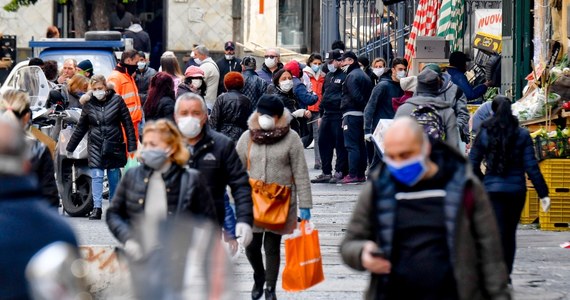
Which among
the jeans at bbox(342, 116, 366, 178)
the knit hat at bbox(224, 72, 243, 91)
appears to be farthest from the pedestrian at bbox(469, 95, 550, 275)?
the jeans at bbox(342, 116, 366, 178)

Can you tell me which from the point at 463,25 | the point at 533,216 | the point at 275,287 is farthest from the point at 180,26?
the point at 275,287

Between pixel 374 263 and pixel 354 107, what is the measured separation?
1375cm

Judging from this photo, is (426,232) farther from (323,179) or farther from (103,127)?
(323,179)

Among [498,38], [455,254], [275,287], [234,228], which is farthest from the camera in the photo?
[498,38]

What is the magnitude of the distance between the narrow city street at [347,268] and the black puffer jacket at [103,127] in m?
0.73

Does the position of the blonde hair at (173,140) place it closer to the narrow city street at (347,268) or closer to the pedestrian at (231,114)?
the narrow city street at (347,268)

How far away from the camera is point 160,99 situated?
16.4 metres

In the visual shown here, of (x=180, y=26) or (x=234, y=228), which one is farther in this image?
(x=180, y=26)

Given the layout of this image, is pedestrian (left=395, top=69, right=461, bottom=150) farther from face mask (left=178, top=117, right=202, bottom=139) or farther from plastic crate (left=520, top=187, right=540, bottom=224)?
face mask (left=178, top=117, right=202, bottom=139)

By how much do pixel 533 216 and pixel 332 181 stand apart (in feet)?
17.1

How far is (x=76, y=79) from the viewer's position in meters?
18.7

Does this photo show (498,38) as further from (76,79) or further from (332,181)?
(76,79)

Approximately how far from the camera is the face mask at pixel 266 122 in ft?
36.0

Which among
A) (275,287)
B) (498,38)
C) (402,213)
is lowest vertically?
(275,287)
